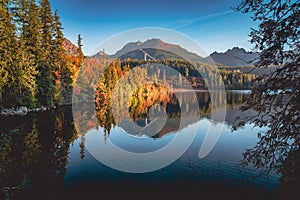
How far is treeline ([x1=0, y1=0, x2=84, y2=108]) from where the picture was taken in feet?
103

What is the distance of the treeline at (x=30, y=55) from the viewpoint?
31427 mm

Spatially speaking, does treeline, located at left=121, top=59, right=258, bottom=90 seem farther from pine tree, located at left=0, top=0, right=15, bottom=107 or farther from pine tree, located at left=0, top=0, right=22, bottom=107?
pine tree, located at left=0, top=0, right=15, bottom=107

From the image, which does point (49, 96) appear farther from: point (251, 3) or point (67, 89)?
point (251, 3)

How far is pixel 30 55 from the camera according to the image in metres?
36.3

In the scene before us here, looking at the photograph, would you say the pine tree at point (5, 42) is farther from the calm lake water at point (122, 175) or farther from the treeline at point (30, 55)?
the calm lake water at point (122, 175)

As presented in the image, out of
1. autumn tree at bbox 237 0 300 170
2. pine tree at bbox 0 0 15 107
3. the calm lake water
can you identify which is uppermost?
pine tree at bbox 0 0 15 107

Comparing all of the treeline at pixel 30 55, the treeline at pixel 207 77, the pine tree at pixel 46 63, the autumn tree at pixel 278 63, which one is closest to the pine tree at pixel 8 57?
the treeline at pixel 30 55

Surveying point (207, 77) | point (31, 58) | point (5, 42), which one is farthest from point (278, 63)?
point (207, 77)

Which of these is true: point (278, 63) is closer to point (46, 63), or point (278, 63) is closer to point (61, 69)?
point (46, 63)

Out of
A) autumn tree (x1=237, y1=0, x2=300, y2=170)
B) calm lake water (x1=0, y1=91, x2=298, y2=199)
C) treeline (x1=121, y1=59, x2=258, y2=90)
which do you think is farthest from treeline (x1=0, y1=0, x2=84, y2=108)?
treeline (x1=121, y1=59, x2=258, y2=90)

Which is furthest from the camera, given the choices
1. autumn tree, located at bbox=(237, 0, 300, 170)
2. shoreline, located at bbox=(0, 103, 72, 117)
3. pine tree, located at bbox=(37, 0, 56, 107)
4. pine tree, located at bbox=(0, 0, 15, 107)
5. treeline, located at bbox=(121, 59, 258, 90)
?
treeline, located at bbox=(121, 59, 258, 90)

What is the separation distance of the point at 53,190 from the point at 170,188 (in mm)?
5842

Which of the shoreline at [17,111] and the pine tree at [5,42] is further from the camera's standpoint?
the shoreline at [17,111]

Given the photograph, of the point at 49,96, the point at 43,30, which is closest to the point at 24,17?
the point at 43,30
